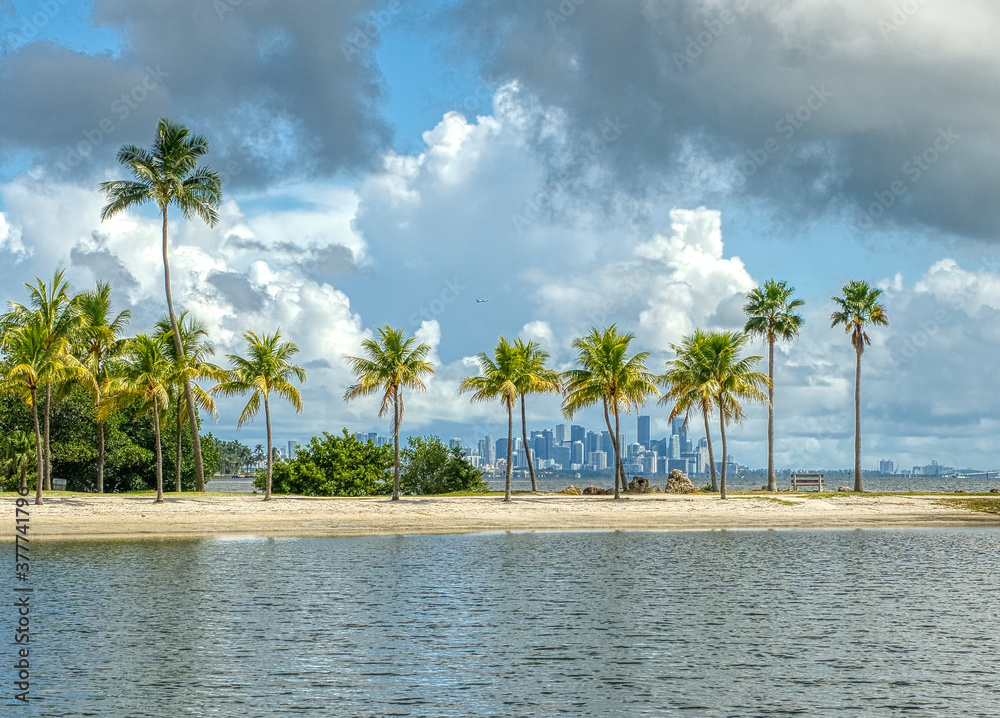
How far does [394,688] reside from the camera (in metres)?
17.5

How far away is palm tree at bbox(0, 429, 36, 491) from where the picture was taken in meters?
52.8

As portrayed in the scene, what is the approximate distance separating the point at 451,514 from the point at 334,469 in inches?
519

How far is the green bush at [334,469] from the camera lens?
201ft

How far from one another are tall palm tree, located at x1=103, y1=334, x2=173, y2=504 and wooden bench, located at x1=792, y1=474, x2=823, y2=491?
45.6m

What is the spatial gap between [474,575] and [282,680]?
1497 cm

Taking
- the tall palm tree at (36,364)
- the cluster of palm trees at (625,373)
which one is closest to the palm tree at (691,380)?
the cluster of palm trees at (625,373)

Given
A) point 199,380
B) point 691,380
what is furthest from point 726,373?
point 199,380

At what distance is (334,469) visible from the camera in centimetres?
6159

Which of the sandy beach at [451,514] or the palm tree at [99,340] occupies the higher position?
the palm tree at [99,340]

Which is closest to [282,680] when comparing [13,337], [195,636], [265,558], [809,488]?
[195,636]

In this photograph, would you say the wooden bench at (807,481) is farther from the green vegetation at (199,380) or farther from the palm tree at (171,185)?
the palm tree at (171,185)

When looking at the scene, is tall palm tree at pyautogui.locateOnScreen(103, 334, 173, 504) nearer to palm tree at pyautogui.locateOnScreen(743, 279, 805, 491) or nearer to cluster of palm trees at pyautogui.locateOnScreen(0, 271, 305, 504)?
cluster of palm trees at pyautogui.locateOnScreen(0, 271, 305, 504)

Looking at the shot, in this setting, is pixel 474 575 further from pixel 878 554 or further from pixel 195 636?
pixel 878 554

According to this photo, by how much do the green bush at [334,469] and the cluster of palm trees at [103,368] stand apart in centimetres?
595
